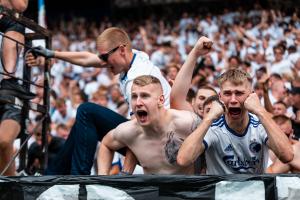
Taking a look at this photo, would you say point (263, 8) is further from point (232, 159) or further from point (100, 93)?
point (232, 159)

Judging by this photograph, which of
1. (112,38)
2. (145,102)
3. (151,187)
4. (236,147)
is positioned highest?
(112,38)

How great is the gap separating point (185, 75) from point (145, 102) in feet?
1.93

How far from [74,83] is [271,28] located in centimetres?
506

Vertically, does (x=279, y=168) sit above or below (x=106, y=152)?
below

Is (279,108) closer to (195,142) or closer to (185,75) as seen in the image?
(185,75)

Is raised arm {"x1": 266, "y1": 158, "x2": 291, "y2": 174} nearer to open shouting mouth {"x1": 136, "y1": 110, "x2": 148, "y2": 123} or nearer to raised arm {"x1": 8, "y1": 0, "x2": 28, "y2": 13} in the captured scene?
open shouting mouth {"x1": 136, "y1": 110, "x2": 148, "y2": 123}

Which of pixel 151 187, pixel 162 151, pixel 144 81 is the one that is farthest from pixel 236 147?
pixel 151 187

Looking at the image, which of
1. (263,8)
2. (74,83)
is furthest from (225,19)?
(74,83)

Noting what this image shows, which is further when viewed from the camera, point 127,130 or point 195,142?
point 127,130

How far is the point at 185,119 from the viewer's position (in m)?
5.34

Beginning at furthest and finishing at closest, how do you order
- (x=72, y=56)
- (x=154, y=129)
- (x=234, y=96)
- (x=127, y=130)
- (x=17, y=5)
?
1. (x=17, y=5)
2. (x=72, y=56)
3. (x=127, y=130)
4. (x=154, y=129)
5. (x=234, y=96)

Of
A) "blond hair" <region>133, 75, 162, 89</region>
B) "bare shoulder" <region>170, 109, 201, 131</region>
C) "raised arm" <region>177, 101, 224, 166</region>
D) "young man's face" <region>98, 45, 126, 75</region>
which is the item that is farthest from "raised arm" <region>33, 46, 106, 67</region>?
"raised arm" <region>177, 101, 224, 166</region>

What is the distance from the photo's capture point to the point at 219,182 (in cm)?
422

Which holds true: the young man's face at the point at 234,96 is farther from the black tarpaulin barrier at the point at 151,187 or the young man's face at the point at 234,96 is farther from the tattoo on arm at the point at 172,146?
the black tarpaulin barrier at the point at 151,187
